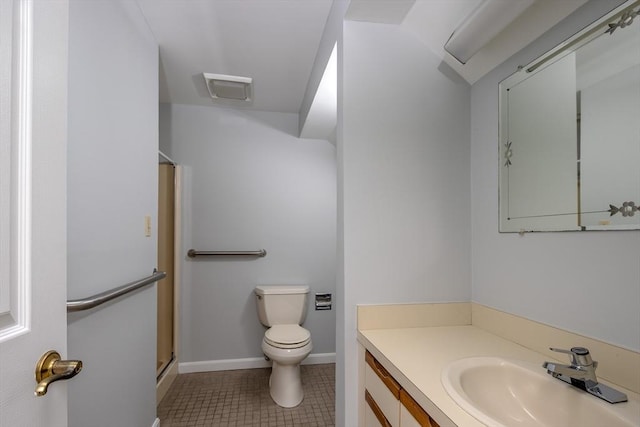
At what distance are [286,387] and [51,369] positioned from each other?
1876mm

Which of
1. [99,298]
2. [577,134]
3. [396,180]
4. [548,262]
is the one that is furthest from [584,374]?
[99,298]

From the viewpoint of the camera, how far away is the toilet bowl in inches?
84.0

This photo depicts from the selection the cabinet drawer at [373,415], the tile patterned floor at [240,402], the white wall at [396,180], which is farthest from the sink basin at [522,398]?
the tile patterned floor at [240,402]

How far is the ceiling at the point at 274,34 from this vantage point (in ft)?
4.06

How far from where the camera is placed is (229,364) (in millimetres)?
2695

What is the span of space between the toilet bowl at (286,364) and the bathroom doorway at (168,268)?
2.78 feet

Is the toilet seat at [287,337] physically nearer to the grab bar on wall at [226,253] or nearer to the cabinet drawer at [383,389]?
the grab bar on wall at [226,253]

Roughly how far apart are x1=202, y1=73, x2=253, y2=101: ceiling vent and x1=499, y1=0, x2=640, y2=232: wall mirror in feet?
5.69

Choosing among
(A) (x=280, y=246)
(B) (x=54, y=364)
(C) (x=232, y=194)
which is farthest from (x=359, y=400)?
(C) (x=232, y=194)

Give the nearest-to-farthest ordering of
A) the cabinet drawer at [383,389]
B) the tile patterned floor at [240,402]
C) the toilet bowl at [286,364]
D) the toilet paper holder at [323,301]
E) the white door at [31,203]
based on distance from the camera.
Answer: the white door at [31,203], the cabinet drawer at [383,389], the tile patterned floor at [240,402], the toilet bowl at [286,364], the toilet paper holder at [323,301]

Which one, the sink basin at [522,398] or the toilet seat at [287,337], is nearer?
the sink basin at [522,398]

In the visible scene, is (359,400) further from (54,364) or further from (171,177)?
(171,177)

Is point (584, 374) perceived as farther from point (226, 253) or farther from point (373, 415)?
point (226, 253)

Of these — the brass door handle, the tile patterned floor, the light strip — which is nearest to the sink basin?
the brass door handle
